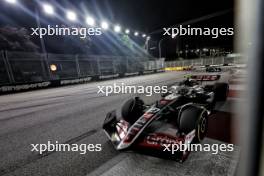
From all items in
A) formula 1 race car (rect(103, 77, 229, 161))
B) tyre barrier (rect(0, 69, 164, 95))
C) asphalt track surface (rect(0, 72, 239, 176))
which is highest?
tyre barrier (rect(0, 69, 164, 95))

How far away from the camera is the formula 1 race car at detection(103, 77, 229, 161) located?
77.2 inches

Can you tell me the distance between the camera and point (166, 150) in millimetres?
1862

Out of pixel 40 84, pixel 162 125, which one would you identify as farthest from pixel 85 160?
pixel 40 84

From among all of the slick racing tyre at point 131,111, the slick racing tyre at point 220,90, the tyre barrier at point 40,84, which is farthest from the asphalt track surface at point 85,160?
the tyre barrier at point 40,84

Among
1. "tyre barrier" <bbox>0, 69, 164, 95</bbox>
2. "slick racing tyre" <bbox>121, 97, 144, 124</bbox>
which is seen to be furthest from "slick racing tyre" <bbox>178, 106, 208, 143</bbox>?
"tyre barrier" <bbox>0, 69, 164, 95</bbox>

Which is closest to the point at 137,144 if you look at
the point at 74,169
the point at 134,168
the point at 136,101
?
the point at 134,168

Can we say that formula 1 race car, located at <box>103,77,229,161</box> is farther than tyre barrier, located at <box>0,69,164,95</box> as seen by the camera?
No

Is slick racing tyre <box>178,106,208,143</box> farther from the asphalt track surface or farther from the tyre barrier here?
the tyre barrier

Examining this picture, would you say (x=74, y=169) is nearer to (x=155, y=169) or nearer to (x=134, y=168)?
(x=134, y=168)

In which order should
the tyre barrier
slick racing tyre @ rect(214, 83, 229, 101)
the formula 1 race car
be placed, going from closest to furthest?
the formula 1 race car < slick racing tyre @ rect(214, 83, 229, 101) < the tyre barrier

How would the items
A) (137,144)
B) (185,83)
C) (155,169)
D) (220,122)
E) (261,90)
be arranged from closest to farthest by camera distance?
(261,90), (155,169), (137,144), (220,122), (185,83)

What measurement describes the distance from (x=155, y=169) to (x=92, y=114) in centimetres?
266

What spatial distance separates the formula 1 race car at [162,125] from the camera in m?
1.96

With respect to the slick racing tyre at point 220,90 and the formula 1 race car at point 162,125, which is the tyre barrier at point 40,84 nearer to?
the formula 1 race car at point 162,125
